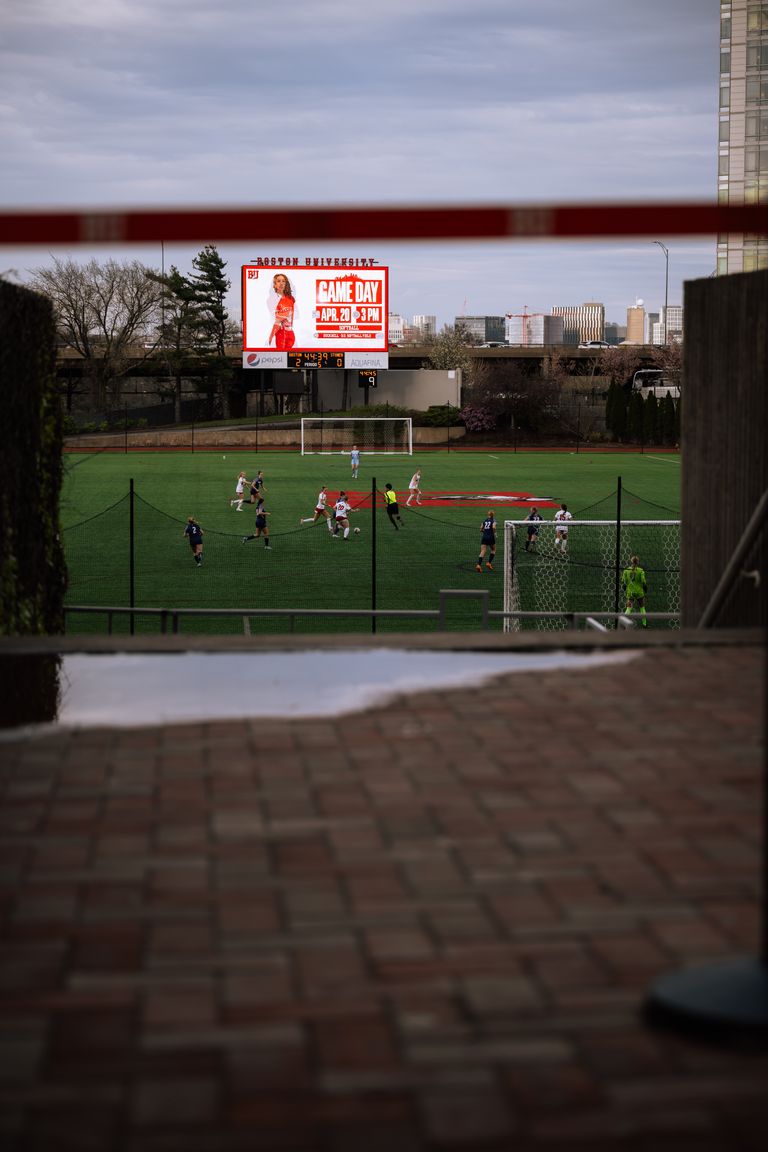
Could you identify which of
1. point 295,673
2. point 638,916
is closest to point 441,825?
point 638,916

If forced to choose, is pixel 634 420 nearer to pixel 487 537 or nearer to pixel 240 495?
pixel 240 495

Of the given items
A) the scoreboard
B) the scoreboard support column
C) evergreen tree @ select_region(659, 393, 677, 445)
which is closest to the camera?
the scoreboard

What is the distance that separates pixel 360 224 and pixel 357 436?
70.7 metres

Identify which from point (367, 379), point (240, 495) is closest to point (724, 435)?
point (240, 495)

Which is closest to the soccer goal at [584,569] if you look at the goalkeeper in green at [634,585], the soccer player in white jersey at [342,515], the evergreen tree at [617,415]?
the goalkeeper in green at [634,585]

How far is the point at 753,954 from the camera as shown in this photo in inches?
157

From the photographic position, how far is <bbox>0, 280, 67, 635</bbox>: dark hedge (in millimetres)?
10195

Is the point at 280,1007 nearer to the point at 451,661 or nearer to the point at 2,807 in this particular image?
the point at 2,807

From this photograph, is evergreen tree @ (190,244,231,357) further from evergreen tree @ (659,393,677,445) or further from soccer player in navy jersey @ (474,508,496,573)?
soccer player in navy jersey @ (474,508,496,573)

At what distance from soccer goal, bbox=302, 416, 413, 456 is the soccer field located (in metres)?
10.4

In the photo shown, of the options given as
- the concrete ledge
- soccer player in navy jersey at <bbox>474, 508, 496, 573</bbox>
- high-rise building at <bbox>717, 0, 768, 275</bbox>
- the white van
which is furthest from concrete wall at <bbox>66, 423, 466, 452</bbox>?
the concrete ledge

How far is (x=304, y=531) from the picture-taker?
32812mm

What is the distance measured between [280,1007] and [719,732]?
348cm

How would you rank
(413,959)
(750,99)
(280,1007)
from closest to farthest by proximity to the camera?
(280,1007), (413,959), (750,99)
